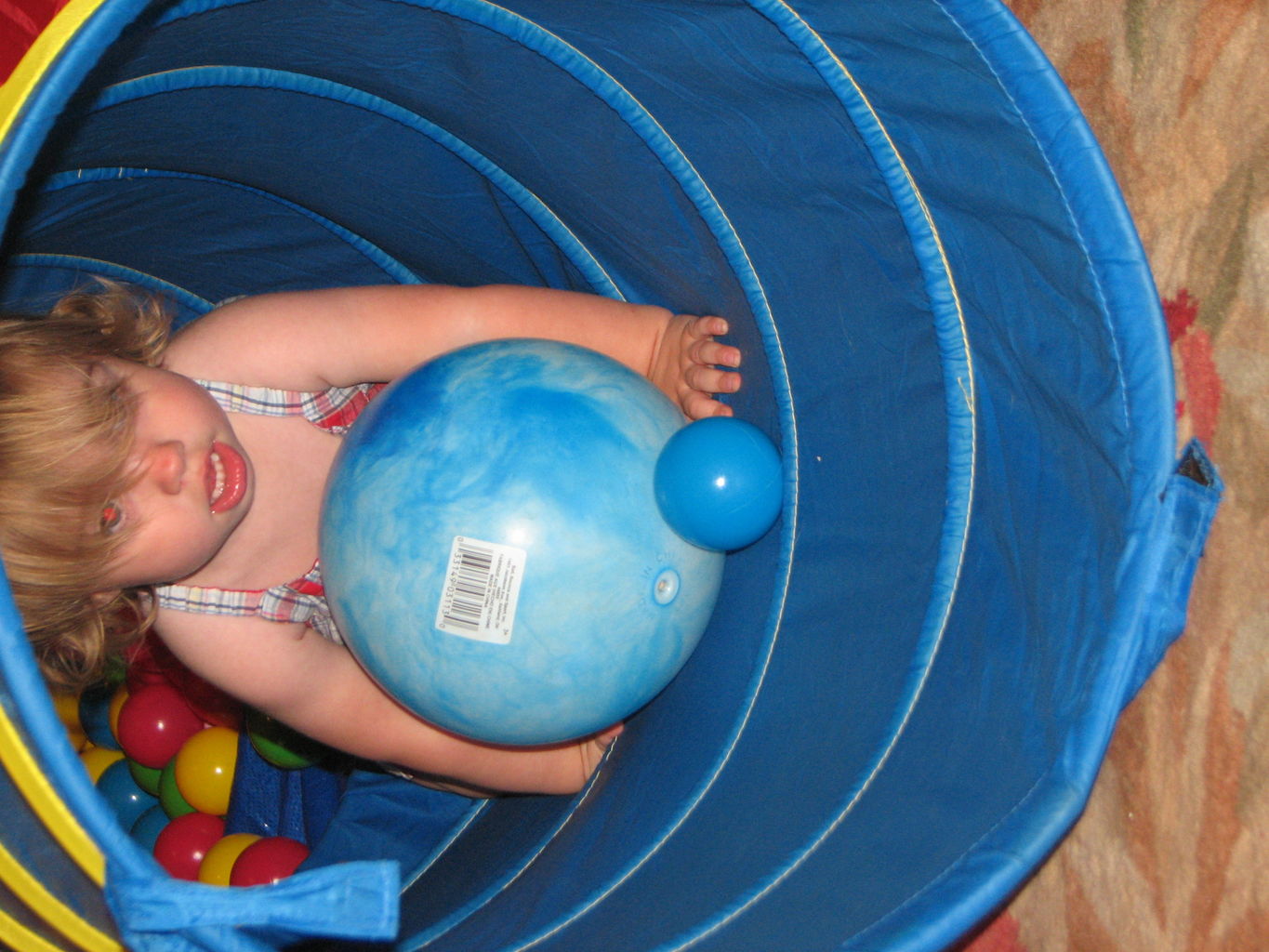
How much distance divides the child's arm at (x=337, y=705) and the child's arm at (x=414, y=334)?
1.10ft

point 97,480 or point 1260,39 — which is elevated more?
point 1260,39

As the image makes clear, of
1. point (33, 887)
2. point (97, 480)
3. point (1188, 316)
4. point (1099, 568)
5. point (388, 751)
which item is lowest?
point (388, 751)

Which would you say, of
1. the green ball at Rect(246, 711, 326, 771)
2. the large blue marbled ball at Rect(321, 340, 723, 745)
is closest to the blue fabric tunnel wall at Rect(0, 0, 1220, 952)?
the green ball at Rect(246, 711, 326, 771)

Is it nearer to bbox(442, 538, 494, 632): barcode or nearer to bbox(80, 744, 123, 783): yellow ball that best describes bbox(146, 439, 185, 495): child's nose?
bbox(442, 538, 494, 632): barcode

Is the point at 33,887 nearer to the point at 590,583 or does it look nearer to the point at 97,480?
the point at 97,480

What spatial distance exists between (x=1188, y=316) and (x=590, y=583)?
2.23ft

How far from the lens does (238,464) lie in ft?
4.04

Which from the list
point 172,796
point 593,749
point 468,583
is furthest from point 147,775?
point 468,583

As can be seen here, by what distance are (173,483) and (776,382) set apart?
74cm

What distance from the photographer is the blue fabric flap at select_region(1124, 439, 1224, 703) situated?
88 centimetres

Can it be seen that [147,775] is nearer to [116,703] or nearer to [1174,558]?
[116,703]

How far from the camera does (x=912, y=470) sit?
1226 millimetres

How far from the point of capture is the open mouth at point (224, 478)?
121cm

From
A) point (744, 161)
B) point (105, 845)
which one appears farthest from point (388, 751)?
point (744, 161)
